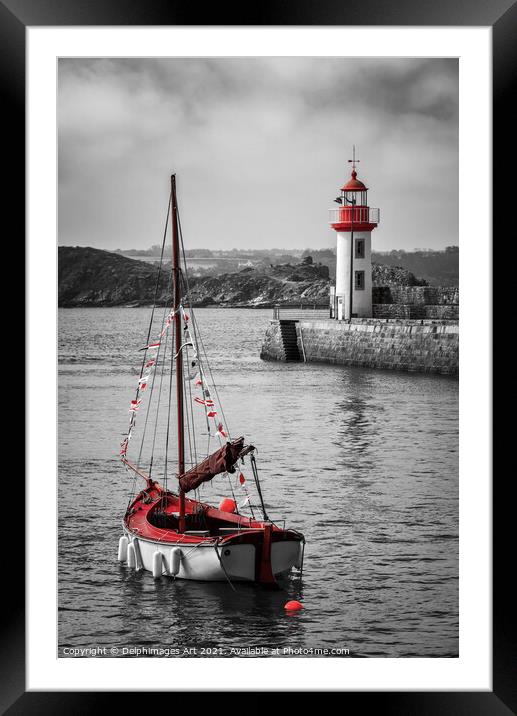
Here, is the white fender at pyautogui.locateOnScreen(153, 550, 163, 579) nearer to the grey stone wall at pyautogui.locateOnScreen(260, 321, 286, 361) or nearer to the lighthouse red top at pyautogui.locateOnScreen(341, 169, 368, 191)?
the lighthouse red top at pyautogui.locateOnScreen(341, 169, 368, 191)

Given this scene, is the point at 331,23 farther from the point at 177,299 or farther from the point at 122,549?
the point at 122,549

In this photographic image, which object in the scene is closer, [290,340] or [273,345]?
[290,340]

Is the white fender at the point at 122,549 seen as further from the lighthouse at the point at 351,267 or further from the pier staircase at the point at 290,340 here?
the pier staircase at the point at 290,340

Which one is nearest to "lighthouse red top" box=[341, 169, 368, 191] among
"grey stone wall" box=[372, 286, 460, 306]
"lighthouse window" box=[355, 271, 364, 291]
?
"grey stone wall" box=[372, 286, 460, 306]

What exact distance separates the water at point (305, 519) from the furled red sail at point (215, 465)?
0.72 metres

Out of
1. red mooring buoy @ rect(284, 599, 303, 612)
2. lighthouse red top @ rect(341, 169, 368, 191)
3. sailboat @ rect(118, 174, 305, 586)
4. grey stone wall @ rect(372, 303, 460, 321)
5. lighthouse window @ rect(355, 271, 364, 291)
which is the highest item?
lighthouse red top @ rect(341, 169, 368, 191)

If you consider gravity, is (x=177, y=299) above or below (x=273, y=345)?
above

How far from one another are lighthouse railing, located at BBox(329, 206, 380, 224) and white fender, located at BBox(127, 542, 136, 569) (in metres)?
4.72

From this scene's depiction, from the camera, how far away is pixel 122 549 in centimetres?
753

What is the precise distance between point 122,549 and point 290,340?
14.8 metres

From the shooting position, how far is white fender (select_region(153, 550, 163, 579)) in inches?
276

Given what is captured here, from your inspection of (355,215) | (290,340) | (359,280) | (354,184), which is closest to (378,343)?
(359,280)
